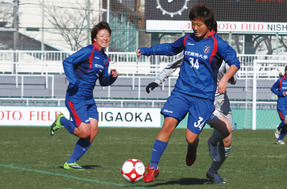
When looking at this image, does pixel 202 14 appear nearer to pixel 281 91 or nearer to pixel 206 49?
pixel 206 49

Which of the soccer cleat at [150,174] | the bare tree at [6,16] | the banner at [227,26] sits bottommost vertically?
the soccer cleat at [150,174]

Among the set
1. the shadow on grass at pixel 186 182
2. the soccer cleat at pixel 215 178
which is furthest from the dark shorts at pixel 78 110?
the soccer cleat at pixel 215 178

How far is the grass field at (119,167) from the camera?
715cm

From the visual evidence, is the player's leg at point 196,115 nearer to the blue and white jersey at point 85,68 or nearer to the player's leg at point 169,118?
the player's leg at point 169,118

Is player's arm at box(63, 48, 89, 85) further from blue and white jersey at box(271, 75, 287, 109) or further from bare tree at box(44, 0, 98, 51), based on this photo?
bare tree at box(44, 0, 98, 51)

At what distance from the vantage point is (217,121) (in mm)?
7172

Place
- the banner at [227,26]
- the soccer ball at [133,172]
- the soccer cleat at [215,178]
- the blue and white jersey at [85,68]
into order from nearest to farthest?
the soccer ball at [133,172] → the soccer cleat at [215,178] → the blue and white jersey at [85,68] → the banner at [227,26]

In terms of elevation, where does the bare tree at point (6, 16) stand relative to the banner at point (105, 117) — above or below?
above

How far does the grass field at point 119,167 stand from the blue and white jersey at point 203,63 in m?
1.11

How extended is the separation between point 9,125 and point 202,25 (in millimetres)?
17395

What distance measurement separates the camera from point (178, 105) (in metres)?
6.71

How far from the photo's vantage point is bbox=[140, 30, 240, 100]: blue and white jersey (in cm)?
673

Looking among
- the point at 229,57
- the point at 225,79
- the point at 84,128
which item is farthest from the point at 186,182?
the point at 84,128

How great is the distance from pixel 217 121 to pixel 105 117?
1602 centimetres
